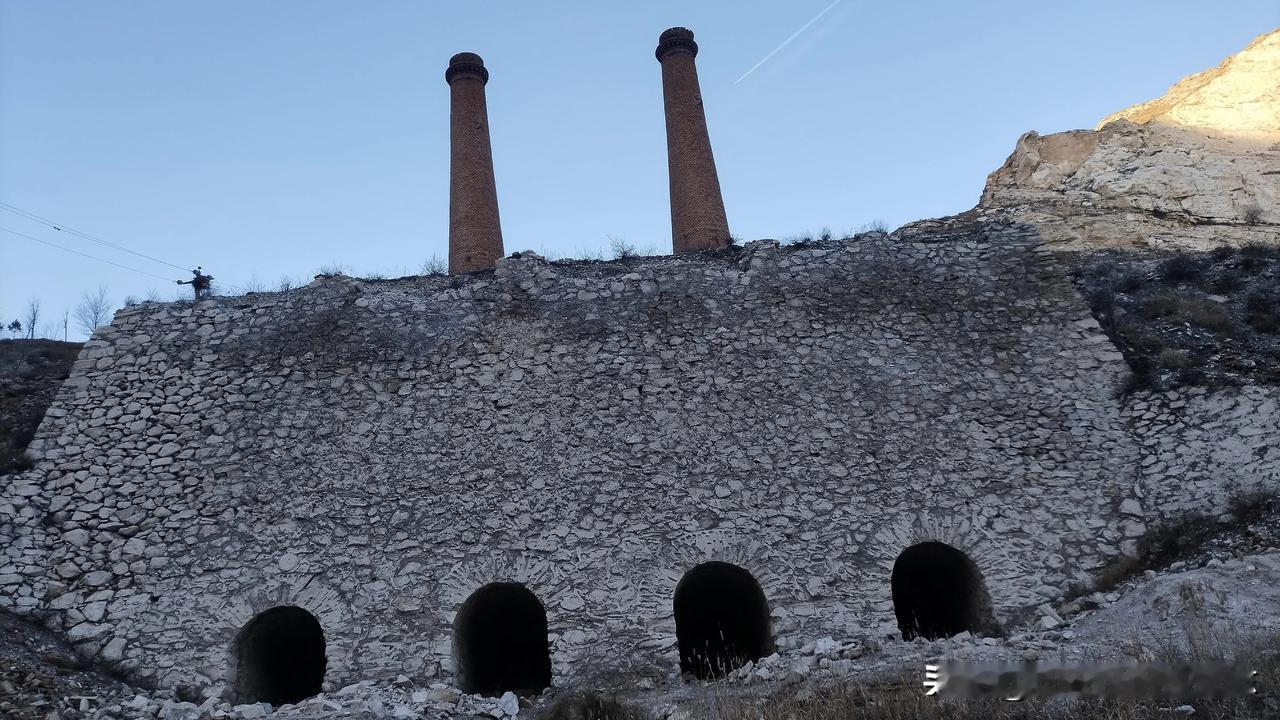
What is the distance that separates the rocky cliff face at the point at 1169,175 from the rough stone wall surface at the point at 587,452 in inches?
71.7

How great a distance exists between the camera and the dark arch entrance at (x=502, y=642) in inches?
442

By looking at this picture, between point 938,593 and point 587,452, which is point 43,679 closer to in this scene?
point 587,452

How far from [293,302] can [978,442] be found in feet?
33.8

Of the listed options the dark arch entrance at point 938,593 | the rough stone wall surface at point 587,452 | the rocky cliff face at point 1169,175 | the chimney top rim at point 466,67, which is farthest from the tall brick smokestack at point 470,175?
the dark arch entrance at point 938,593

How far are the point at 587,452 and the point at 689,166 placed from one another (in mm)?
11173

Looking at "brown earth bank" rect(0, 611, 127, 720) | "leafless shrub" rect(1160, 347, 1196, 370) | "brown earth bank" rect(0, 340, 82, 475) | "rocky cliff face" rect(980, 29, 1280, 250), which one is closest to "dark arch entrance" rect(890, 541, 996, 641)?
"leafless shrub" rect(1160, 347, 1196, 370)

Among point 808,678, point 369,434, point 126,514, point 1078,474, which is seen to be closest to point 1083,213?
point 1078,474

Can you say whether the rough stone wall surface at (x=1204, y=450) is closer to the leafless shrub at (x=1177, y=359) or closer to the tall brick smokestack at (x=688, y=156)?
the leafless shrub at (x=1177, y=359)

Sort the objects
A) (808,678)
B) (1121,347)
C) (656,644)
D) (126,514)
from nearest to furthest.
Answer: (808,678) → (656,644) → (126,514) → (1121,347)

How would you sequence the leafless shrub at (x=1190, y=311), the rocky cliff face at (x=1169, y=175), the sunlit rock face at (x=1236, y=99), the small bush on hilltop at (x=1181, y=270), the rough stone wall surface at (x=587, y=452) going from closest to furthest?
the rough stone wall surface at (x=587, y=452) → the leafless shrub at (x=1190, y=311) → the small bush on hilltop at (x=1181, y=270) → the rocky cliff face at (x=1169, y=175) → the sunlit rock face at (x=1236, y=99)

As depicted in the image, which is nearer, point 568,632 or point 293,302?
point 568,632

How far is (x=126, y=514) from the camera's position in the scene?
11750 millimetres

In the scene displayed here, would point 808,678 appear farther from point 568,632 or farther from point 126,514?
point 126,514

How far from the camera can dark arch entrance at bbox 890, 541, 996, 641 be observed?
36.5ft
